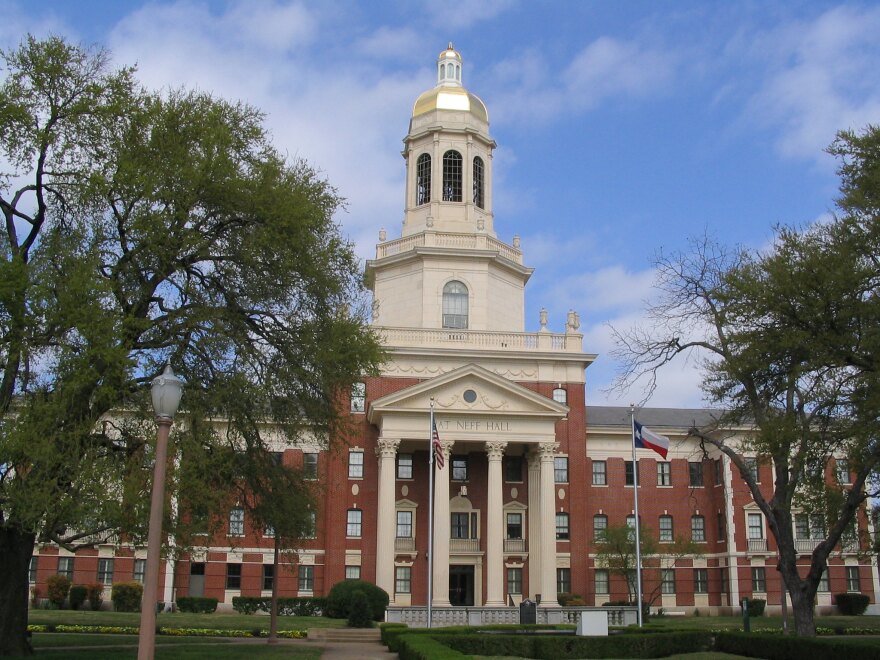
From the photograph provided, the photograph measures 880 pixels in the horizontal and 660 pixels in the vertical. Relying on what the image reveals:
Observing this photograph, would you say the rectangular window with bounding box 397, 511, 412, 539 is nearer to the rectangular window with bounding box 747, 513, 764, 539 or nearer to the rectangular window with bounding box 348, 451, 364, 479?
the rectangular window with bounding box 348, 451, 364, 479

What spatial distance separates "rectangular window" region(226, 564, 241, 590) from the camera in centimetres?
5572

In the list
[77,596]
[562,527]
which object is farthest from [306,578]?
[562,527]

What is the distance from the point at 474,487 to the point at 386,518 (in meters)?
6.87

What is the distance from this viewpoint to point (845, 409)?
77.8 feet

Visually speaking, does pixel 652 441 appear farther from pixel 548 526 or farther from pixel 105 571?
pixel 105 571

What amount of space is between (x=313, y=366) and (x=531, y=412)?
27435 mm

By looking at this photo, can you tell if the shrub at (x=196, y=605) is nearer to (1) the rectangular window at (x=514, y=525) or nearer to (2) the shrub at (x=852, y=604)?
(1) the rectangular window at (x=514, y=525)

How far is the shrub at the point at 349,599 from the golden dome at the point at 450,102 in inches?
1234

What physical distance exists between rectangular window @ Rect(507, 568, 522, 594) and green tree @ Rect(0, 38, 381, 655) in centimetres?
2917

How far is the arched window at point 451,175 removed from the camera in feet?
202

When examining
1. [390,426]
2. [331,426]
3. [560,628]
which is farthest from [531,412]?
[331,426]

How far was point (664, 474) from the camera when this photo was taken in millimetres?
61125

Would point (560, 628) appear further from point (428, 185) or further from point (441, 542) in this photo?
point (428, 185)

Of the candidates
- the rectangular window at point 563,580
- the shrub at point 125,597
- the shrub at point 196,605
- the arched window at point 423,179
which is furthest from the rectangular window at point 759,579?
the shrub at point 125,597
